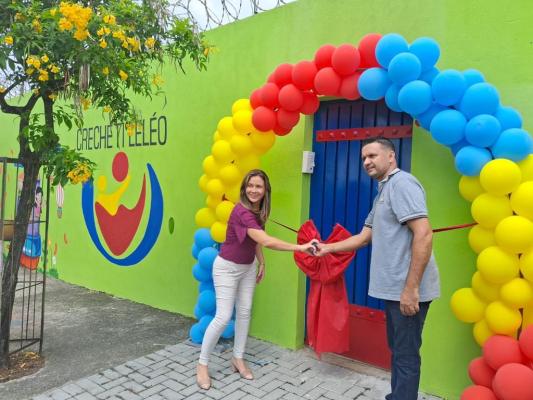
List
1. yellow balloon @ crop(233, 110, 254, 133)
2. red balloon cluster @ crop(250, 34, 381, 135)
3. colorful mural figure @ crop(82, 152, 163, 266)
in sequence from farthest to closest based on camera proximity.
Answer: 1. colorful mural figure @ crop(82, 152, 163, 266)
2. yellow balloon @ crop(233, 110, 254, 133)
3. red balloon cluster @ crop(250, 34, 381, 135)

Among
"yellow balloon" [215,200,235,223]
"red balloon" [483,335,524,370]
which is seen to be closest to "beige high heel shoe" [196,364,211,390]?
"yellow balloon" [215,200,235,223]

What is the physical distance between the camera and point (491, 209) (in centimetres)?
273

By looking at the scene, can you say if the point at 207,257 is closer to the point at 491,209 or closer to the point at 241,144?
the point at 241,144

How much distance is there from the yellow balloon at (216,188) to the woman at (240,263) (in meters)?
0.54

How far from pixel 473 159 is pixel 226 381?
2.53m

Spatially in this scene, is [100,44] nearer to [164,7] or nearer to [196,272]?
[164,7]

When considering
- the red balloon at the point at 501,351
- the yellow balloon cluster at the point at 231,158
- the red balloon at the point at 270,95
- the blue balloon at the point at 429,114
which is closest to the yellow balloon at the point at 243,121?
the yellow balloon cluster at the point at 231,158

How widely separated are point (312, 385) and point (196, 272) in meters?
1.51

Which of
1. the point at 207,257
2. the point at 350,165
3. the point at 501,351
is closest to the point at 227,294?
the point at 207,257

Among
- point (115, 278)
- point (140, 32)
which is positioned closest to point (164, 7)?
point (140, 32)

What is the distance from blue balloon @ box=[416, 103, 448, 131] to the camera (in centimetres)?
292

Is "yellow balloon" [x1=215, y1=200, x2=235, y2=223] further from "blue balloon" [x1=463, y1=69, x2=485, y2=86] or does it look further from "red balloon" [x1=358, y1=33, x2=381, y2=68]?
"blue balloon" [x1=463, y1=69, x2=485, y2=86]

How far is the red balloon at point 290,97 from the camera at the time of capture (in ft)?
11.5

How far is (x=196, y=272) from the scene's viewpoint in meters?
4.32
